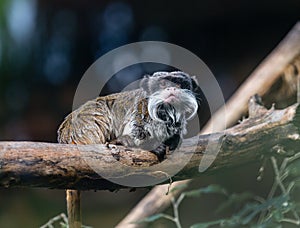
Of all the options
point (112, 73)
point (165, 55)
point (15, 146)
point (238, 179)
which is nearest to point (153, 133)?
point (15, 146)

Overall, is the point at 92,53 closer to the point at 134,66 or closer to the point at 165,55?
the point at 134,66

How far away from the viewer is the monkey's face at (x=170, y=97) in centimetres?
138

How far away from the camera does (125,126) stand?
4.89ft

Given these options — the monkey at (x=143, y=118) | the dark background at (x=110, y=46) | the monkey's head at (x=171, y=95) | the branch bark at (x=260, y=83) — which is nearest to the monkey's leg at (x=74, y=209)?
the monkey at (x=143, y=118)

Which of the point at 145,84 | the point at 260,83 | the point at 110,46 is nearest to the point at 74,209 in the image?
the point at 145,84

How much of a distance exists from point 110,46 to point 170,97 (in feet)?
4.87

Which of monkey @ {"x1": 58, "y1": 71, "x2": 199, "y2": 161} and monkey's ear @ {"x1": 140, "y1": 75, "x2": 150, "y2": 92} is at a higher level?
monkey's ear @ {"x1": 140, "y1": 75, "x2": 150, "y2": 92}

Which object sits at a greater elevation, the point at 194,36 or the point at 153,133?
the point at 194,36

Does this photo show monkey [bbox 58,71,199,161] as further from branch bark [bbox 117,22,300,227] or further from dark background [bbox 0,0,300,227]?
dark background [bbox 0,0,300,227]

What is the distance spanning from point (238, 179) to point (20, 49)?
1.19m

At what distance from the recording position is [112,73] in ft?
8.02

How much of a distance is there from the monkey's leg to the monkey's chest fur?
14cm

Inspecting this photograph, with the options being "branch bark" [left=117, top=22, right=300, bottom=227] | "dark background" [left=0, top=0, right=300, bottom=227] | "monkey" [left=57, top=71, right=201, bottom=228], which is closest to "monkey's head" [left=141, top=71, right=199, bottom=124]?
"monkey" [left=57, top=71, right=201, bottom=228]

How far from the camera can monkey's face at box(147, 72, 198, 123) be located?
1382 mm
